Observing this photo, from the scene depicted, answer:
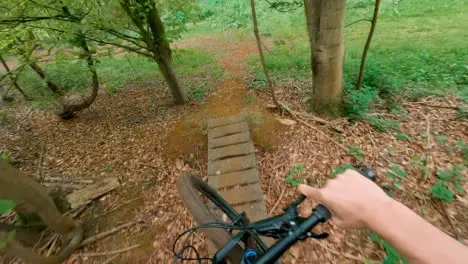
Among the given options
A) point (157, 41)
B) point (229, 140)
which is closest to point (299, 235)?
point (229, 140)

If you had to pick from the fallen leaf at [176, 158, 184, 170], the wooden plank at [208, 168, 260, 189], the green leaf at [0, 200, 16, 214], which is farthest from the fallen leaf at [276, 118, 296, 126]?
the green leaf at [0, 200, 16, 214]

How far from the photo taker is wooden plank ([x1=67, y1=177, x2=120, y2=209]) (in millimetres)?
3617

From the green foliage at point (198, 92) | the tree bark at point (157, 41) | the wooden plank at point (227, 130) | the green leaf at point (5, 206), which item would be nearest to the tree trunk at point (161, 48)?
the tree bark at point (157, 41)

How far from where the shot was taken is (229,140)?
4.34 metres

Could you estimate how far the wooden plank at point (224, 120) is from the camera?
16.2 ft

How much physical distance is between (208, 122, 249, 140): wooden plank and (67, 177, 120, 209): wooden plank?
1.96 meters

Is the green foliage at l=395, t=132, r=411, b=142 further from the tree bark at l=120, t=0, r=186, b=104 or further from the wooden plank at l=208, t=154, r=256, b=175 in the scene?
the tree bark at l=120, t=0, r=186, b=104

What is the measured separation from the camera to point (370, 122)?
3.97 metres

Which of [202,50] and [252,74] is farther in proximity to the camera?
[202,50]

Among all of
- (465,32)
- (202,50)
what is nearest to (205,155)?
(202,50)

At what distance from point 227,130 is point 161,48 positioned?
290 centimetres

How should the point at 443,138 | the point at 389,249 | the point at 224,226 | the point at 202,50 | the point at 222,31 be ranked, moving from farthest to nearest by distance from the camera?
the point at 222,31 → the point at 202,50 → the point at 443,138 → the point at 389,249 → the point at 224,226

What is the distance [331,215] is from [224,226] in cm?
65

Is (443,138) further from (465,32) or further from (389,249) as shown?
(465,32)
